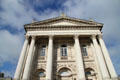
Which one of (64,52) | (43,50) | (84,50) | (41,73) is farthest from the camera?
(43,50)

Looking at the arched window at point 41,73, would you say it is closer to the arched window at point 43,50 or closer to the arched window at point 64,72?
the arched window at point 64,72

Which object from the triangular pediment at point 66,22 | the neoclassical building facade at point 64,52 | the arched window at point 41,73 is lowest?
the arched window at point 41,73

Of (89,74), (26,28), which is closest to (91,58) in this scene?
(89,74)

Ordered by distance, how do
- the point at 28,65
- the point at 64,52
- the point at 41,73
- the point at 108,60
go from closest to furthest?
the point at 28,65 → the point at 108,60 → the point at 41,73 → the point at 64,52

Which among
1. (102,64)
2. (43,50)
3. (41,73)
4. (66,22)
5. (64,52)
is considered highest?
(66,22)

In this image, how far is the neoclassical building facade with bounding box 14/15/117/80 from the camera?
658 inches

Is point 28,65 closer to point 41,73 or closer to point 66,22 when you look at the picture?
point 41,73

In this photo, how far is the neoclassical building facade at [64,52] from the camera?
16.7m

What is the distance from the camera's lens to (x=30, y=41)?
20.6m

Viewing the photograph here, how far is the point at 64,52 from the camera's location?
66.8 ft

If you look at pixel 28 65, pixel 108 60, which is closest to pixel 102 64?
pixel 108 60

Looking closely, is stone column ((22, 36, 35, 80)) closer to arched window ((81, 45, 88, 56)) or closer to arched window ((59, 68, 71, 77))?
arched window ((59, 68, 71, 77))

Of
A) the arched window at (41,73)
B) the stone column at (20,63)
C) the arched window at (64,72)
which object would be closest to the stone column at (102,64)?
the arched window at (64,72)

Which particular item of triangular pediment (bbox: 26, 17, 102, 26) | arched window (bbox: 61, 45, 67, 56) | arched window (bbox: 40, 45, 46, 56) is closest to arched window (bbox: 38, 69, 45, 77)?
arched window (bbox: 40, 45, 46, 56)
